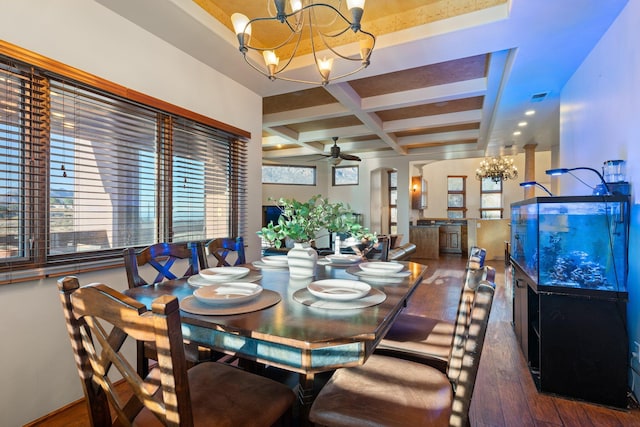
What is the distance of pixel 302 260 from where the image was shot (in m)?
1.79

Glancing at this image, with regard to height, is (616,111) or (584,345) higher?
(616,111)

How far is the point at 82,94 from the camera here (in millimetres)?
2051

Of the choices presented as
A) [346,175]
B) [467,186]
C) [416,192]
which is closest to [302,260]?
[346,175]

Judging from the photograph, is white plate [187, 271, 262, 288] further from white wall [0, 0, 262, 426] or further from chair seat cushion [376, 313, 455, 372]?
white wall [0, 0, 262, 426]

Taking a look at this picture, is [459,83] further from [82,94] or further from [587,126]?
[82,94]

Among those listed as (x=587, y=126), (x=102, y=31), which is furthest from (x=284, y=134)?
(x=587, y=126)

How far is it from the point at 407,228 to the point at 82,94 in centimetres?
755

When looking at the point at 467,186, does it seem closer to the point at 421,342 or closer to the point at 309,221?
the point at 421,342

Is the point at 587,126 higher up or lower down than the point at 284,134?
lower down

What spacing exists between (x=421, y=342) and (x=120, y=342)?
1389mm

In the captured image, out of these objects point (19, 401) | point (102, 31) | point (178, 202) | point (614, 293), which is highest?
point (102, 31)

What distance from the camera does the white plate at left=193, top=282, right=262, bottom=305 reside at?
4.11 feet

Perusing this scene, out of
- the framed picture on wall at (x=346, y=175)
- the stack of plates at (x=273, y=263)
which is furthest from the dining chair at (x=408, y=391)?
the framed picture on wall at (x=346, y=175)

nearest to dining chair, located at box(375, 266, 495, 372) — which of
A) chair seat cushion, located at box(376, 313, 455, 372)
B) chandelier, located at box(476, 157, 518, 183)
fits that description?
chair seat cushion, located at box(376, 313, 455, 372)
